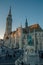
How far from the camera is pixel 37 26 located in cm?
6141

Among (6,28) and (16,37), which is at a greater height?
(6,28)

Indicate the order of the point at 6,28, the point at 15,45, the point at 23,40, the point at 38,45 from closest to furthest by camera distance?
the point at 38,45, the point at 23,40, the point at 15,45, the point at 6,28

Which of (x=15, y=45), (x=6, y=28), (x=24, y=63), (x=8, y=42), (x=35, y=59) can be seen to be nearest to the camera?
(x=24, y=63)

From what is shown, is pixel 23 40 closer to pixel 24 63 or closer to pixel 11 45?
pixel 11 45

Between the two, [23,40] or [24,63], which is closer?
[24,63]

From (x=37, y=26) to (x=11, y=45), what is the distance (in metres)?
Result: 14.9

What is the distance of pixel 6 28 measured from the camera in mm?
77688

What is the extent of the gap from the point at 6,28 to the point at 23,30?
20.1m

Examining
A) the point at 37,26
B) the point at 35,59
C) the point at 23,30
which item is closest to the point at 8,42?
the point at 23,30

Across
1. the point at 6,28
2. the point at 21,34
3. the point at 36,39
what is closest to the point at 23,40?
the point at 21,34

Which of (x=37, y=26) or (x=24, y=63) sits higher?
(x=37, y=26)

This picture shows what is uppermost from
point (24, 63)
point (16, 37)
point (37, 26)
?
point (37, 26)

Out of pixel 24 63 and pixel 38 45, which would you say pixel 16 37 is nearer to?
pixel 38 45

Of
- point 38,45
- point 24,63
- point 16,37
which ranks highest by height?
point 16,37
